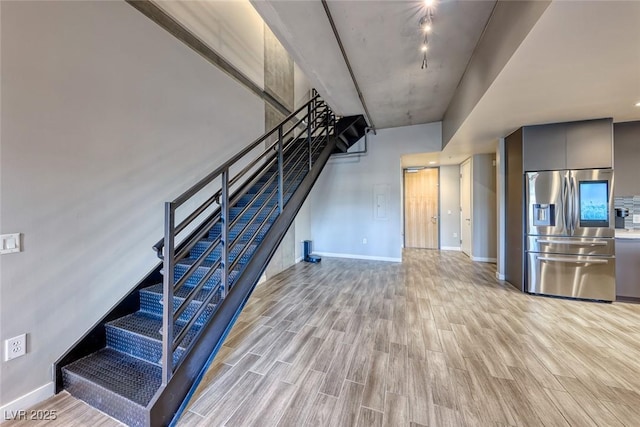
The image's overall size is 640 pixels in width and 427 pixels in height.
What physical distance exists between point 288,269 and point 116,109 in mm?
3817

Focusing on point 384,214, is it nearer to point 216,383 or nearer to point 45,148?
point 216,383

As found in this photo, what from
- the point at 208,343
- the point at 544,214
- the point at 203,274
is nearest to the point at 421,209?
the point at 544,214

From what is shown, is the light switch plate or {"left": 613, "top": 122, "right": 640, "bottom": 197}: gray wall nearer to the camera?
the light switch plate

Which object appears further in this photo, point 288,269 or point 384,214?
point 384,214

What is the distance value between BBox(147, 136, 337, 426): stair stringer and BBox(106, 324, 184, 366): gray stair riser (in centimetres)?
14

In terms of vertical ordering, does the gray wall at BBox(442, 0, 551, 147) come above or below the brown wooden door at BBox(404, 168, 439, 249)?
above

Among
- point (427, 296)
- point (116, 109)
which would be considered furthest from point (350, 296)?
point (116, 109)

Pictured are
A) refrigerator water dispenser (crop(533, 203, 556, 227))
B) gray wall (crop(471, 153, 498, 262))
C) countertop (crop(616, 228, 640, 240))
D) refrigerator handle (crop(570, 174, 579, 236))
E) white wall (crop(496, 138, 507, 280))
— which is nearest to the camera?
countertop (crop(616, 228, 640, 240))

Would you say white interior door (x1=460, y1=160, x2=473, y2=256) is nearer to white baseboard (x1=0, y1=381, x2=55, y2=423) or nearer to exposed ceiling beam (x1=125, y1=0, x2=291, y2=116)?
exposed ceiling beam (x1=125, y1=0, x2=291, y2=116)

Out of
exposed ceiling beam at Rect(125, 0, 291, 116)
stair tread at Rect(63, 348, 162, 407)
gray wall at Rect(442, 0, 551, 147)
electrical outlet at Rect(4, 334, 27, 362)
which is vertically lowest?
stair tread at Rect(63, 348, 162, 407)

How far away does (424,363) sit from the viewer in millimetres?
2010

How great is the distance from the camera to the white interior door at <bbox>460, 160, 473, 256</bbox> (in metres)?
5.96

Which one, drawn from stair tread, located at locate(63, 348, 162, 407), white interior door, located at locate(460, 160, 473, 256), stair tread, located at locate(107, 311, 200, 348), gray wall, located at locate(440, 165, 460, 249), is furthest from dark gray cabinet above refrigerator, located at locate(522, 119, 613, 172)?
stair tread, located at locate(63, 348, 162, 407)

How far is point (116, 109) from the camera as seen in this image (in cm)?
211
